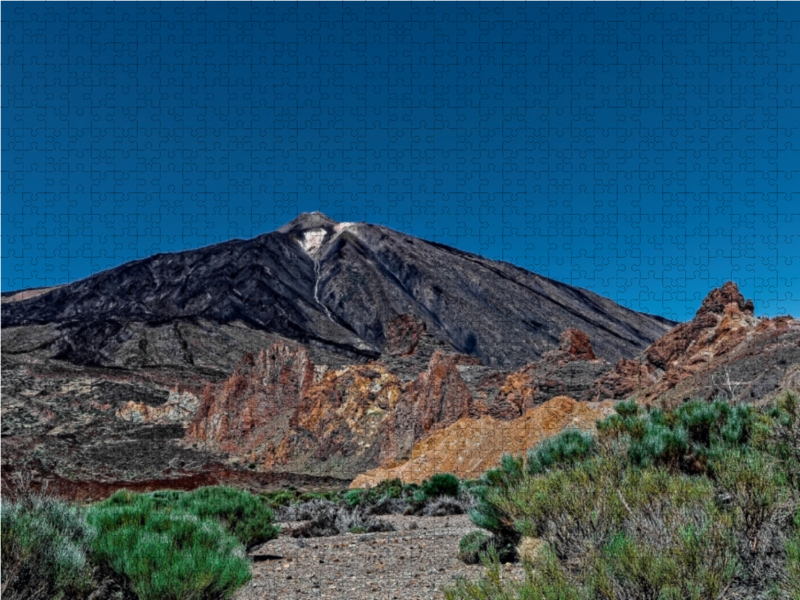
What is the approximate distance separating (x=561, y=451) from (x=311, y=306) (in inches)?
5147

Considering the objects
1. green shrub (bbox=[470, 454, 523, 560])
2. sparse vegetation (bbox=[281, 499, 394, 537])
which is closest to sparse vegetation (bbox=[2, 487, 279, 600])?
green shrub (bbox=[470, 454, 523, 560])

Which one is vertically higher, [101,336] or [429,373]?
[101,336]

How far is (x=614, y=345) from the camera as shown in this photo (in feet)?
441

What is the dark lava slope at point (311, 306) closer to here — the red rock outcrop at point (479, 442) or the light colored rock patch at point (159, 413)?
the light colored rock patch at point (159, 413)

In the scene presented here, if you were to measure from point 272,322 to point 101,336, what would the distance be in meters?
30.9

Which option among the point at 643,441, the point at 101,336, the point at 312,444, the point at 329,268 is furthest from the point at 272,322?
the point at 643,441

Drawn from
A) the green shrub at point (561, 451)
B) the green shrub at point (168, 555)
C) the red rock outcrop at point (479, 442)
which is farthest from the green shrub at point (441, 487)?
the green shrub at point (168, 555)

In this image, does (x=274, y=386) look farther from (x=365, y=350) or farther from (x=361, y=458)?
(x=365, y=350)

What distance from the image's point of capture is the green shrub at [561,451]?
7895 millimetres

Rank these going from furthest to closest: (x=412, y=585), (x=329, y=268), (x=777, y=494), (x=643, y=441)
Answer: (x=329, y=268)
(x=643, y=441)
(x=412, y=585)
(x=777, y=494)

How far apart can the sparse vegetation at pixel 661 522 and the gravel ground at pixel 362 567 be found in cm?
69

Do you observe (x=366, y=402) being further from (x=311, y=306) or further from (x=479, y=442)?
(x=311, y=306)

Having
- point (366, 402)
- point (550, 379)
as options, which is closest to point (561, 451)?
point (366, 402)

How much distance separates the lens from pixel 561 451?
319 inches
